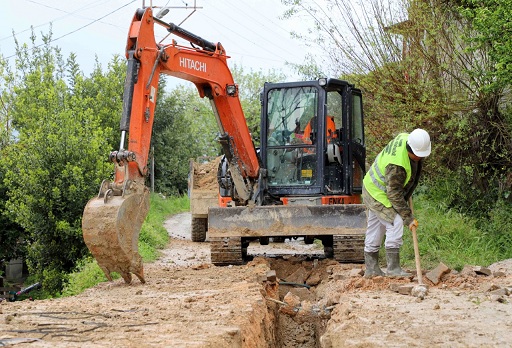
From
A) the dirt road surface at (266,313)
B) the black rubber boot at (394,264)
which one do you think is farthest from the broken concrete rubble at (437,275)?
the black rubber boot at (394,264)

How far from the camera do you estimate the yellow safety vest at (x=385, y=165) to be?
8250mm

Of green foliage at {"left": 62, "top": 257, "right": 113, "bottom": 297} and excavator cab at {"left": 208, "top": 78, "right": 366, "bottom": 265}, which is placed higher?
excavator cab at {"left": 208, "top": 78, "right": 366, "bottom": 265}

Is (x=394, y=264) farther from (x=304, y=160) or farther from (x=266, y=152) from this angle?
(x=266, y=152)

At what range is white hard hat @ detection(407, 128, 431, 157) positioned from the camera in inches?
315

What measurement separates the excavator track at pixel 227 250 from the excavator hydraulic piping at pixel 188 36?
2.90m

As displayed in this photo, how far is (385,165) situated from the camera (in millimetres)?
8422

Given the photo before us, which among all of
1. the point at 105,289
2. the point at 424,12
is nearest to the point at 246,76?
the point at 424,12

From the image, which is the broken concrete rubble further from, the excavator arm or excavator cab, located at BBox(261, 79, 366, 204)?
the excavator arm

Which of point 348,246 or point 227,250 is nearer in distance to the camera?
point 348,246

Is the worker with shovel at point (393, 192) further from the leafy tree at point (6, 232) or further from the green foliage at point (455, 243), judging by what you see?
the leafy tree at point (6, 232)

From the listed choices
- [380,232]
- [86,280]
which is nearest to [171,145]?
[86,280]

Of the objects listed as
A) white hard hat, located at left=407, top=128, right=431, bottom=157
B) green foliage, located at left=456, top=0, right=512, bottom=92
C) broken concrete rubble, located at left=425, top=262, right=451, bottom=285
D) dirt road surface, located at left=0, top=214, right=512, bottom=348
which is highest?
green foliage, located at left=456, top=0, right=512, bottom=92

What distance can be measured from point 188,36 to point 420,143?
158 inches

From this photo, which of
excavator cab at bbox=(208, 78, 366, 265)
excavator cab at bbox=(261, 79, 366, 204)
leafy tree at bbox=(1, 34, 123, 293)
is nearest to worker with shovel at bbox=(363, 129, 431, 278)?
excavator cab at bbox=(208, 78, 366, 265)
